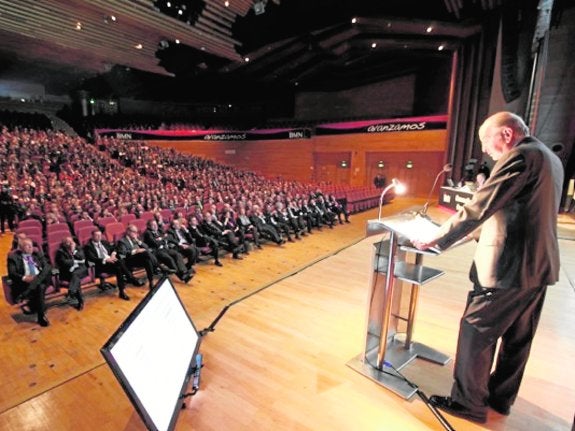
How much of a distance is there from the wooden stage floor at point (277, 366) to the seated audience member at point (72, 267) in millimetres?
221

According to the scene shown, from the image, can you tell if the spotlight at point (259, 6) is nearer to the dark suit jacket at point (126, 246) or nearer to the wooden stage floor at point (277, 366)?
the dark suit jacket at point (126, 246)

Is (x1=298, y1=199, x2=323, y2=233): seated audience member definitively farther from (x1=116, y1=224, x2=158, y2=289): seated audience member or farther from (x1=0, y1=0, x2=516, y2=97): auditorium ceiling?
(x1=0, y1=0, x2=516, y2=97): auditorium ceiling

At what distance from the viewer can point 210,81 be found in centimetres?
2170

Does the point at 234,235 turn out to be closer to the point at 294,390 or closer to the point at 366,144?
the point at 294,390

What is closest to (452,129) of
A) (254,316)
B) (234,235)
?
(234,235)

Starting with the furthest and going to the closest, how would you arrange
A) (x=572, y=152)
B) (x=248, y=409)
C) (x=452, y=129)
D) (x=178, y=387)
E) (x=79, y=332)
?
(x=452, y=129) → (x=572, y=152) → (x=79, y=332) → (x=248, y=409) → (x=178, y=387)

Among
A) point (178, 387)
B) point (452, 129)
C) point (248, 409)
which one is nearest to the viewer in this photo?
point (178, 387)

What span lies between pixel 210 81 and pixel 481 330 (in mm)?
22948

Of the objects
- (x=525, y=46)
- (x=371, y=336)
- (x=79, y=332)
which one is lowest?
(x=79, y=332)

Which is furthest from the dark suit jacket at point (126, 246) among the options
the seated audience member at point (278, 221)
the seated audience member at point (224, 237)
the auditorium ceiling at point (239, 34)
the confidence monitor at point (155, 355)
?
the auditorium ceiling at point (239, 34)

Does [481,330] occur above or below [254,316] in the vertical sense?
above

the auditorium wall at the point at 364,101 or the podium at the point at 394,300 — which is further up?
the auditorium wall at the point at 364,101

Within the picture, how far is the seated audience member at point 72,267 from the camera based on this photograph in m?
3.82

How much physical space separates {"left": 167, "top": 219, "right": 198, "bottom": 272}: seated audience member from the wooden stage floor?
788 millimetres
